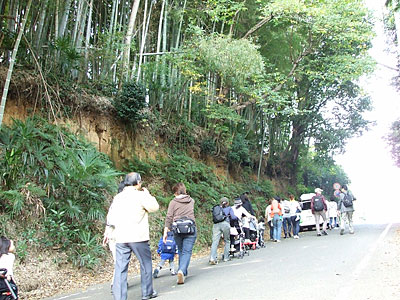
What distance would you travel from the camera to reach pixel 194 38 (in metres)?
13.4

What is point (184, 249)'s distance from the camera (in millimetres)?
6473

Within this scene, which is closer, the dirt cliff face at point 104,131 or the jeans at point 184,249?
the jeans at point 184,249

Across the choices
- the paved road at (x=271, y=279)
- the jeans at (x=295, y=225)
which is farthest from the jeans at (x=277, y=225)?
the paved road at (x=271, y=279)

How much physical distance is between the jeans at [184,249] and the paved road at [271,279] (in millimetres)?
288

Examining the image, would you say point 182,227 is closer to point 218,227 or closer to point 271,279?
point 271,279

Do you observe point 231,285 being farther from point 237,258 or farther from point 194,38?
point 194,38

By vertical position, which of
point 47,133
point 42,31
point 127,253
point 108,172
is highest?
point 42,31

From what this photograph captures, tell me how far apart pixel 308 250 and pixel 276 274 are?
3.46m

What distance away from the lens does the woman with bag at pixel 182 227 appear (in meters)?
6.44

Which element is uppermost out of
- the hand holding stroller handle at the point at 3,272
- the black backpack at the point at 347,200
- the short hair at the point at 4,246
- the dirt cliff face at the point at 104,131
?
the dirt cliff face at the point at 104,131

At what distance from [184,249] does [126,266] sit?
1.58 metres

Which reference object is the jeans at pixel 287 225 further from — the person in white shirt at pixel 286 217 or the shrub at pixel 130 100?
the shrub at pixel 130 100

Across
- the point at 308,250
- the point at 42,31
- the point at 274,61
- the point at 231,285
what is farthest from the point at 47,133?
the point at 274,61

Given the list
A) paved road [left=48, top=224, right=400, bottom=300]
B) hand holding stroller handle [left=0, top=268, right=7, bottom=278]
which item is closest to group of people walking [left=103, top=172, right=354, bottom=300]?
paved road [left=48, top=224, right=400, bottom=300]
